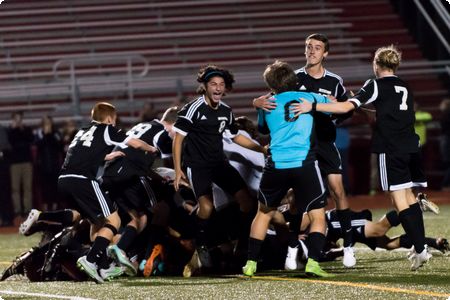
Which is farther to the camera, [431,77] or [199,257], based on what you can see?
[431,77]

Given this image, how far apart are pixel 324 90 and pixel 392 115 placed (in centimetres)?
73

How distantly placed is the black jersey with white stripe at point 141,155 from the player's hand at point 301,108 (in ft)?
5.30

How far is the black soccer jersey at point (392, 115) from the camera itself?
873 cm

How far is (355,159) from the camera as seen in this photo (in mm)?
18500

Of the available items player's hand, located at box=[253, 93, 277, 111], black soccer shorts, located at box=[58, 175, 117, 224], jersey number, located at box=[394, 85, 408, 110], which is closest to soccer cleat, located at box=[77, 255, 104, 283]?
black soccer shorts, located at box=[58, 175, 117, 224]

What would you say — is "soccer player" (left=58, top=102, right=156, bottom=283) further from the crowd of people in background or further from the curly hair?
the curly hair

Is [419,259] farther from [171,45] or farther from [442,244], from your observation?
[171,45]

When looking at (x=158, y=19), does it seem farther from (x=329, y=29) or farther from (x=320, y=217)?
(x=320, y=217)

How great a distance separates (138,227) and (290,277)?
1405 mm

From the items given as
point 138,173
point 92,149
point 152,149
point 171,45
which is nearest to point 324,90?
point 152,149

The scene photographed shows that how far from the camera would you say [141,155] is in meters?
9.79

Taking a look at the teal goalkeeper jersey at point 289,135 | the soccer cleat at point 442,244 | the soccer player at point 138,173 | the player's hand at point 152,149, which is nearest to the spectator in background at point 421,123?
the soccer cleat at point 442,244

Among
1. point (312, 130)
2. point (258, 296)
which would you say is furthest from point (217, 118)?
point (258, 296)

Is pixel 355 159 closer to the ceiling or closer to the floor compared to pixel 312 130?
closer to the floor
